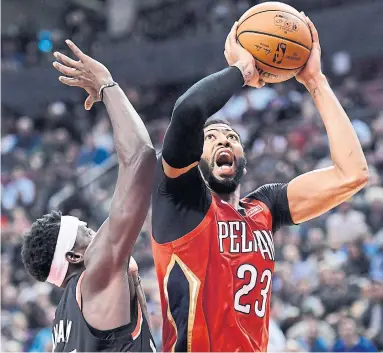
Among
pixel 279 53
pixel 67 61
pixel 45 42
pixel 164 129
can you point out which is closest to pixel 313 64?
pixel 279 53

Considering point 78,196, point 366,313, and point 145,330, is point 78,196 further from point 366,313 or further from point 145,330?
point 145,330

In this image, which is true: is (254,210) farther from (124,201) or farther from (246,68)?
(124,201)

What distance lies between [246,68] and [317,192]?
2.57 feet

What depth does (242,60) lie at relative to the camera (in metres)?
3.90

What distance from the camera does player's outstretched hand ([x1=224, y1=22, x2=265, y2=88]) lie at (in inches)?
151

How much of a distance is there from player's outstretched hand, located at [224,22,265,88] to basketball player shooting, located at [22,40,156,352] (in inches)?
27.4

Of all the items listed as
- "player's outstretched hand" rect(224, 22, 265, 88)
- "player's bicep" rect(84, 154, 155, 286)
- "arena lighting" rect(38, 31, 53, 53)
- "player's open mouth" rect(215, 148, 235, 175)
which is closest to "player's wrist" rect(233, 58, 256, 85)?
"player's outstretched hand" rect(224, 22, 265, 88)

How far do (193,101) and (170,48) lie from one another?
1176cm

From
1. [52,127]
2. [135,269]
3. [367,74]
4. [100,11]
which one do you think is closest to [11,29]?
[100,11]

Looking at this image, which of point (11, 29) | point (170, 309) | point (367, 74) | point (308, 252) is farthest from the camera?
point (11, 29)

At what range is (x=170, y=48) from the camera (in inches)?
595

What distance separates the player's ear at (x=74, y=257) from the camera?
371cm

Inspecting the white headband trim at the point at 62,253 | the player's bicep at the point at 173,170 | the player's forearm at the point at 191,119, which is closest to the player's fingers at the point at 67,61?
the player's forearm at the point at 191,119

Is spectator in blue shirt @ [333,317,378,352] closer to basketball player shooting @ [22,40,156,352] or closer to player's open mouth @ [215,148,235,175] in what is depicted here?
player's open mouth @ [215,148,235,175]
